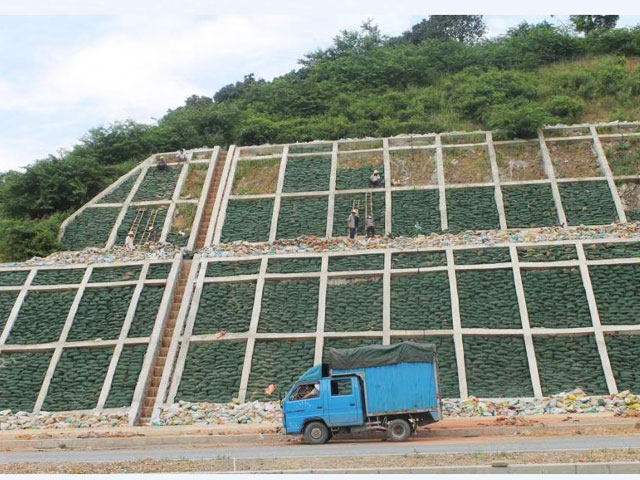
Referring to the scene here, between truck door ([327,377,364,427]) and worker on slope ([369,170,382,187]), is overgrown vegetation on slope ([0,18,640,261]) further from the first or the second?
truck door ([327,377,364,427])

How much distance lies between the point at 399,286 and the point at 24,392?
1238cm

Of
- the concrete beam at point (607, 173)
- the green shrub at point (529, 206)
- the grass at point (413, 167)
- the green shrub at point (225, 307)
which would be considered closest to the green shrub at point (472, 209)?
the green shrub at point (529, 206)

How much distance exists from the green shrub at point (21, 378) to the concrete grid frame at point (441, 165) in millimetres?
8473

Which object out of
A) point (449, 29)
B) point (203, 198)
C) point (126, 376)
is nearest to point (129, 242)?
point (203, 198)

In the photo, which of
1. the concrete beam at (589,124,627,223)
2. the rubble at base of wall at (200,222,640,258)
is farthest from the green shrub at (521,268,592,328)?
the concrete beam at (589,124,627,223)

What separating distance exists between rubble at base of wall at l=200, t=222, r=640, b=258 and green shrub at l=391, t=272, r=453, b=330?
5.67 feet

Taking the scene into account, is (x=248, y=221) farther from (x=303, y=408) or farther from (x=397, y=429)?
(x=397, y=429)

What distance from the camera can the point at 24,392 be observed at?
1007 inches

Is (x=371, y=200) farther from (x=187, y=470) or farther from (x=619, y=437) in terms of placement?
(x=187, y=470)

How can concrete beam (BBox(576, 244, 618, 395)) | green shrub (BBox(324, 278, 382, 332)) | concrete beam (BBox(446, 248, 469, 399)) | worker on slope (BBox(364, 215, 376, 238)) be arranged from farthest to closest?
worker on slope (BBox(364, 215, 376, 238))
green shrub (BBox(324, 278, 382, 332))
concrete beam (BBox(446, 248, 469, 399))
concrete beam (BBox(576, 244, 618, 395))

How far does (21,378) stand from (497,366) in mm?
14824

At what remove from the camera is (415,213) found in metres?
32.5

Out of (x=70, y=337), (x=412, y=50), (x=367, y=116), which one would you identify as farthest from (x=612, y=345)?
(x=412, y=50)

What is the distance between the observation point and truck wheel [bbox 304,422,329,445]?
1952cm
